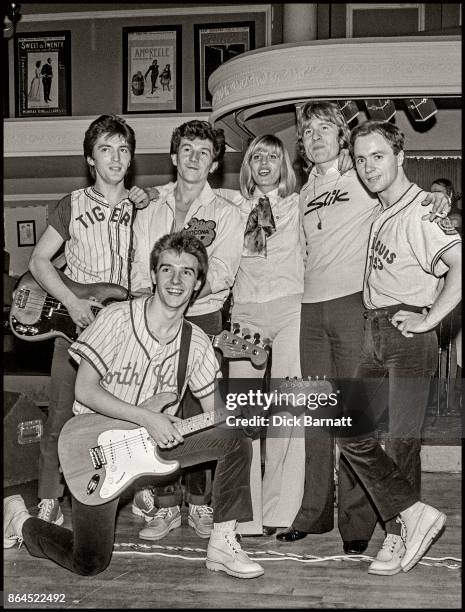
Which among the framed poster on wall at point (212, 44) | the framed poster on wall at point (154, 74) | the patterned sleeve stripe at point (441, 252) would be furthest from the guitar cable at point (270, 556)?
the framed poster on wall at point (154, 74)

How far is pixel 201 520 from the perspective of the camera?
3.01m

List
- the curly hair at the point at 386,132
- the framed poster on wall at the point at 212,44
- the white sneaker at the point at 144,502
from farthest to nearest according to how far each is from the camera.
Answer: the framed poster on wall at the point at 212,44
the white sneaker at the point at 144,502
the curly hair at the point at 386,132

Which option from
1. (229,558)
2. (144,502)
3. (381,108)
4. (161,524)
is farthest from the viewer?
(381,108)

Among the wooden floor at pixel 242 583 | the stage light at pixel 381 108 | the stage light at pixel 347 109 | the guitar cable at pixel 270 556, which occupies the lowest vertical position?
the guitar cable at pixel 270 556

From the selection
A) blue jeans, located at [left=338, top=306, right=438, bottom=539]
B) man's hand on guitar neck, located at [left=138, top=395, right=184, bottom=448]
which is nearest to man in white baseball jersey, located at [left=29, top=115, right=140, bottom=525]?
man's hand on guitar neck, located at [left=138, top=395, right=184, bottom=448]

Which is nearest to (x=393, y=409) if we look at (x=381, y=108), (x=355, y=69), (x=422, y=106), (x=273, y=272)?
(x=273, y=272)

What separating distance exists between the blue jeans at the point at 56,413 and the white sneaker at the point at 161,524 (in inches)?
13.7

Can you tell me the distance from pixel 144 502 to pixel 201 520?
31 cm

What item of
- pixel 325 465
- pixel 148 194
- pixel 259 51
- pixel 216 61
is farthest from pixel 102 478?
pixel 216 61

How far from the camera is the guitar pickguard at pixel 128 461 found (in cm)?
242

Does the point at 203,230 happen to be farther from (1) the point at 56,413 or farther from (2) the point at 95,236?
(1) the point at 56,413

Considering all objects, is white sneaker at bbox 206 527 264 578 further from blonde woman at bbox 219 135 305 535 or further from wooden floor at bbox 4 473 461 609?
blonde woman at bbox 219 135 305 535

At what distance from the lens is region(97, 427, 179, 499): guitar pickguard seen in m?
2.42

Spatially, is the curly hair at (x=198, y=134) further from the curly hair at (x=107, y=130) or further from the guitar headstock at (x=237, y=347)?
the guitar headstock at (x=237, y=347)
